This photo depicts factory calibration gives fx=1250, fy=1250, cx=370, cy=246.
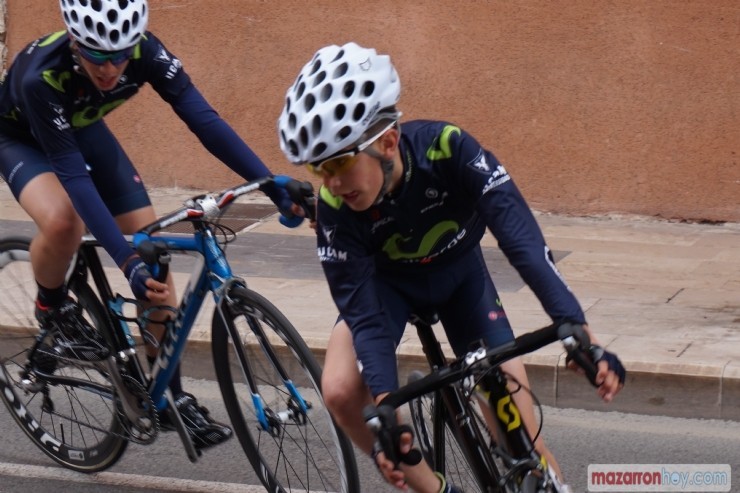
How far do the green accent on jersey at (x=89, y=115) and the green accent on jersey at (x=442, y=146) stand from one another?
1.80 m

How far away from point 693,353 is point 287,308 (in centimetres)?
236

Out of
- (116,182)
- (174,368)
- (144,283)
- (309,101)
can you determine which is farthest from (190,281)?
(309,101)

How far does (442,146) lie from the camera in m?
3.61

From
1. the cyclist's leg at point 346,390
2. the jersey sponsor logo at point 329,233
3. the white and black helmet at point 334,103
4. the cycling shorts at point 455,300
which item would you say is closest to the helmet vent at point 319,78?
the white and black helmet at point 334,103

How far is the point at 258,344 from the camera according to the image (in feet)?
14.6

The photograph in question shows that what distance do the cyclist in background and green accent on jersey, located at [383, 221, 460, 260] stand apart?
84 cm

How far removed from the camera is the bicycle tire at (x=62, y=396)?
5.21m

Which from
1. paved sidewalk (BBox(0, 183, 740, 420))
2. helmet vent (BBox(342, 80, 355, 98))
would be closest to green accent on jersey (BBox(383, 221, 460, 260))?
helmet vent (BBox(342, 80, 355, 98))

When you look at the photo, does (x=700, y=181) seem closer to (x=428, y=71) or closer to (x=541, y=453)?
(x=428, y=71)

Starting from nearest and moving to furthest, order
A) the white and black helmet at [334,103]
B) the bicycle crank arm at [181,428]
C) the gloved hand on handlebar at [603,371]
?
the gloved hand on handlebar at [603,371], the white and black helmet at [334,103], the bicycle crank arm at [181,428]

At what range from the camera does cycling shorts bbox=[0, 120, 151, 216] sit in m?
5.05

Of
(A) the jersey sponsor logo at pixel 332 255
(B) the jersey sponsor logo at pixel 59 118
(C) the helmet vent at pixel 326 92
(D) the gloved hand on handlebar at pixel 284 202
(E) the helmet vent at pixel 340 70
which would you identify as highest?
(E) the helmet vent at pixel 340 70

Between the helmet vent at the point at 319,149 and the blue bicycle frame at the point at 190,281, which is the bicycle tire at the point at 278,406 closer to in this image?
the blue bicycle frame at the point at 190,281

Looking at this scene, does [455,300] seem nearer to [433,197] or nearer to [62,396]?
[433,197]
